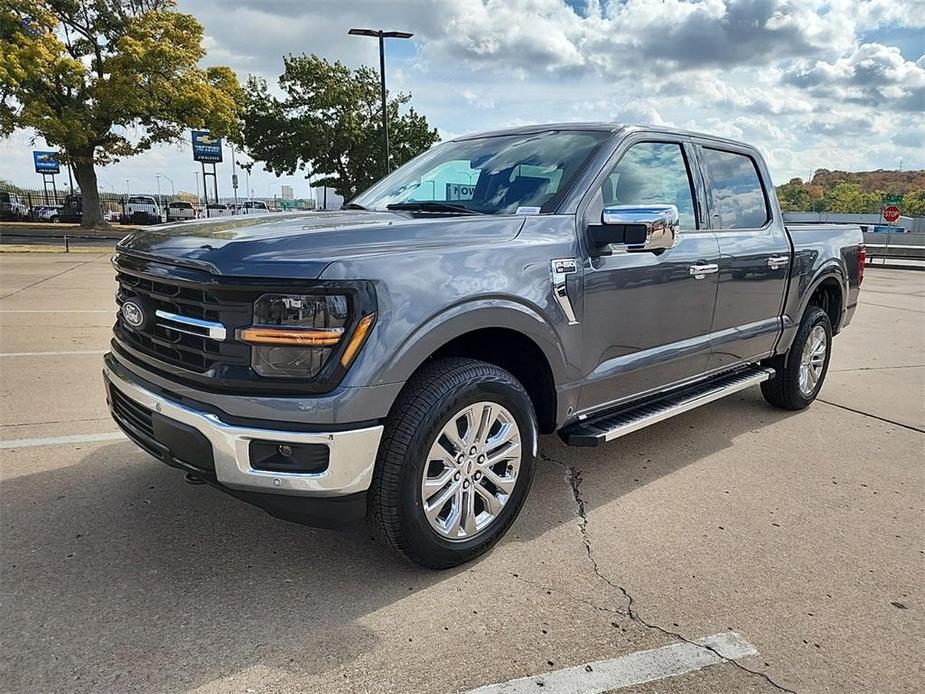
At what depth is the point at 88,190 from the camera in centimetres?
3147

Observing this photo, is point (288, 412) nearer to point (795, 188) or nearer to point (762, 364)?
point (762, 364)

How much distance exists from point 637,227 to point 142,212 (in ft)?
146

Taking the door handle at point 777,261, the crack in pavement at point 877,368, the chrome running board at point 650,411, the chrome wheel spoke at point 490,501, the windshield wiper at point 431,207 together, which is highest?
the windshield wiper at point 431,207

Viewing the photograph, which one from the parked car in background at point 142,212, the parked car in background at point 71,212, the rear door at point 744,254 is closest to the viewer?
the rear door at point 744,254

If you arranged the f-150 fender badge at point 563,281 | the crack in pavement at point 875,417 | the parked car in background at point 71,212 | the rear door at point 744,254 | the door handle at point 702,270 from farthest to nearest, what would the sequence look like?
the parked car in background at point 71,212
the crack in pavement at point 875,417
the rear door at point 744,254
the door handle at point 702,270
the f-150 fender badge at point 563,281

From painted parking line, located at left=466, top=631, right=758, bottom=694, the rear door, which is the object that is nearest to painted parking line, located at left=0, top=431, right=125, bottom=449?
painted parking line, located at left=466, top=631, right=758, bottom=694

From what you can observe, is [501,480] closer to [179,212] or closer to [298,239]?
[298,239]

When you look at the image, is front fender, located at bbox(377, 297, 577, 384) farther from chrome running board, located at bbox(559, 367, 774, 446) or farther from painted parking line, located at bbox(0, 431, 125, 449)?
painted parking line, located at bbox(0, 431, 125, 449)

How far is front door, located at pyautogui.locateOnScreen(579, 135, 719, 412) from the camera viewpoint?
3359mm

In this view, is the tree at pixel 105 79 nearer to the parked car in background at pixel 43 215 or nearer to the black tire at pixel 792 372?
the parked car in background at pixel 43 215

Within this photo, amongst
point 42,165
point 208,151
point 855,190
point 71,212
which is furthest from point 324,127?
point 855,190

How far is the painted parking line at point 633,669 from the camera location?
221 cm

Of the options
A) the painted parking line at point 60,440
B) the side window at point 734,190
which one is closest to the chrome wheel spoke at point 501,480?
the side window at point 734,190

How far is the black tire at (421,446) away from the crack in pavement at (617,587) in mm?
519
